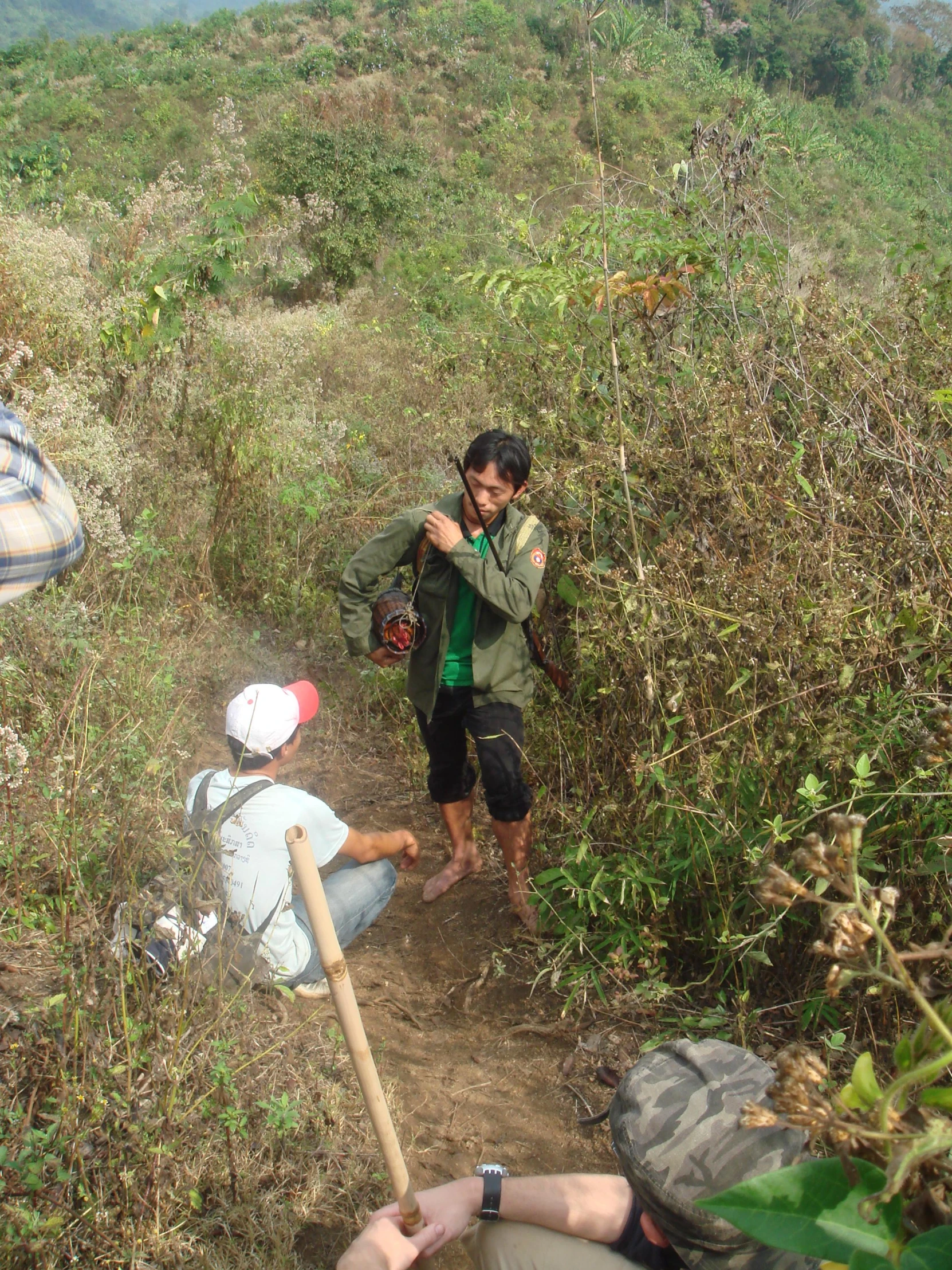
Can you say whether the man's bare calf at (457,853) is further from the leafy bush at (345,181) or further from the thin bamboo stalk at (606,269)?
the leafy bush at (345,181)

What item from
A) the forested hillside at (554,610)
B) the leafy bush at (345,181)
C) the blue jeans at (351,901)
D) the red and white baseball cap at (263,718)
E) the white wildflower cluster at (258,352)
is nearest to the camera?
the forested hillside at (554,610)

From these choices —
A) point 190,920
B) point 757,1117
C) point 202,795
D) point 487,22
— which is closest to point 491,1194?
point 190,920

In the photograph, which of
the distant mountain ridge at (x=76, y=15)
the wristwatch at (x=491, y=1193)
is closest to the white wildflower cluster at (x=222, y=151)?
the wristwatch at (x=491, y=1193)

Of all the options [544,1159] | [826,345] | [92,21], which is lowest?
[92,21]

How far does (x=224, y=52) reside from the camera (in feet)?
91.5

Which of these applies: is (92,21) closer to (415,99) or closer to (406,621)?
(415,99)

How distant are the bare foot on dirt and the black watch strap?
5.84 feet

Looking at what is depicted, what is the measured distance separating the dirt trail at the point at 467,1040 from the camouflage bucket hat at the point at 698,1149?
654 millimetres

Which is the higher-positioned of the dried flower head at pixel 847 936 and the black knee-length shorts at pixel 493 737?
the dried flower head at pixel 847 936

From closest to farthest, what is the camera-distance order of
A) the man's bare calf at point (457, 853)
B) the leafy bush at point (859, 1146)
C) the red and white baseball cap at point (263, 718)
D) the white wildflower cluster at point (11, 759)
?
1. the leafy bush at point (859, 1146)
2. the white wildflower cluster at point (11, 759)
3. the red and white baseball cap at point (263, 718)
4. the man's bare calf at point (457, 853)

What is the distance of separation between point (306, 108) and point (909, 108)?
70.5ft

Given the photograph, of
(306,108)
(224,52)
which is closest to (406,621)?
(306,108)

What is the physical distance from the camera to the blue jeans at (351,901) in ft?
9.43

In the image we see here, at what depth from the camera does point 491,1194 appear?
5.81 feet
